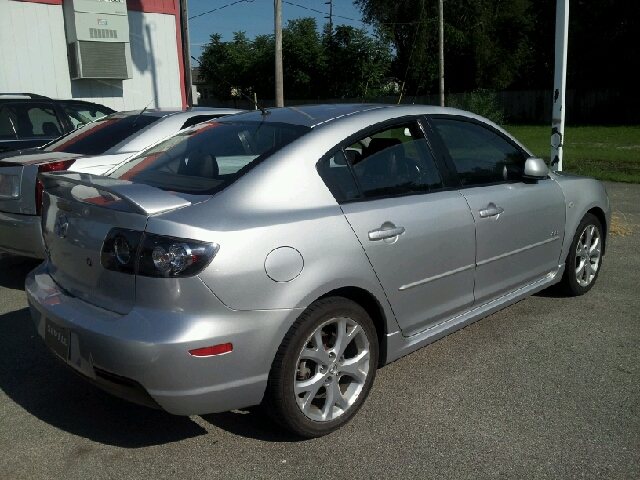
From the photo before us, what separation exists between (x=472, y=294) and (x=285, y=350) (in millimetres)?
1533

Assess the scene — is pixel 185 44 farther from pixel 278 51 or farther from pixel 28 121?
pixel 28 121

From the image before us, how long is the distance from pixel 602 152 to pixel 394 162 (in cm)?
1816

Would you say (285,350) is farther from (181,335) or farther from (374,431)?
(374,431)

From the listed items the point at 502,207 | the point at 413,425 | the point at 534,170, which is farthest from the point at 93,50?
the point at 413,425

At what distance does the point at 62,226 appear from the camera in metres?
3.28

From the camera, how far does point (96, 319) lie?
116 inches

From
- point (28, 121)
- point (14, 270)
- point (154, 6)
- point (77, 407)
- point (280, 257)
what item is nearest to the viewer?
point (280, 257)

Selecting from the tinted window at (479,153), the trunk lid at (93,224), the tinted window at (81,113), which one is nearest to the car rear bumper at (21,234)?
the trunk lid at (93,224)

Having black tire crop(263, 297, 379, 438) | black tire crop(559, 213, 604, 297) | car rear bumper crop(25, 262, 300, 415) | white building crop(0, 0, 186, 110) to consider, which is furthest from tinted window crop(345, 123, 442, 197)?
white building crop(0, 0, 186, 110)

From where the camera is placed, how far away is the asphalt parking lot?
3.02m

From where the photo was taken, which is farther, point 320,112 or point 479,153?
point 479,153

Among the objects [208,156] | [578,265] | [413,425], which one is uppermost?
[208,156]

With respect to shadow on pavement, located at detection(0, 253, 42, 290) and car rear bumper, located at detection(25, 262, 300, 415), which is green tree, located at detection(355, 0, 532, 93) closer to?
shadow on pavement, located at detection(0, 253, 42, 290)

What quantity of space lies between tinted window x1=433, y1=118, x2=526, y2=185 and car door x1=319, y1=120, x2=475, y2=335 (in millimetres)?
247
